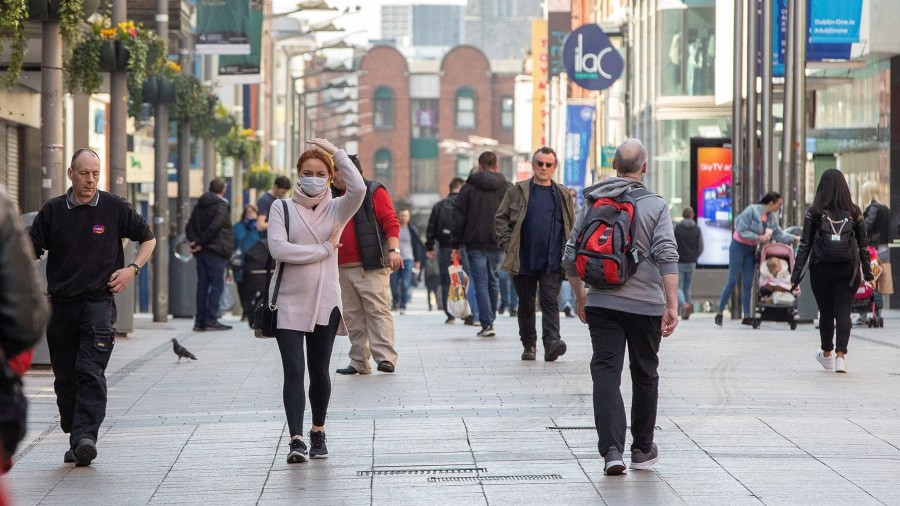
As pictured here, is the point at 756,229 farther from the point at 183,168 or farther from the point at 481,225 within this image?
the point at 183,168

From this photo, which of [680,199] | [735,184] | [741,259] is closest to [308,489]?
[741,259]

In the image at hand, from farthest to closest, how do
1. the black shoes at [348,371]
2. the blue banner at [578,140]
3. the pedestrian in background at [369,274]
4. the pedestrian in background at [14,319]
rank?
the blue banner at [578,140] → the black shoes at [348,371] → the pedestrian in background at [369,274] → the pedestrian in background at [14,319]

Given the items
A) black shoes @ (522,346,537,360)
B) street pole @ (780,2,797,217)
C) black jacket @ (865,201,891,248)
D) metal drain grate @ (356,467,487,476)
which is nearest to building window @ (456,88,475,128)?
street pole @ (780,2,797,217)

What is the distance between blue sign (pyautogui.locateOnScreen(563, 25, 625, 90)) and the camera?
3428cm

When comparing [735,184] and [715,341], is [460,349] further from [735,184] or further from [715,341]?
[735,184]

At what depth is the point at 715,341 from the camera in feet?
57.3

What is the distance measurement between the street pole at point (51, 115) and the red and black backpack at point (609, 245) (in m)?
7.99

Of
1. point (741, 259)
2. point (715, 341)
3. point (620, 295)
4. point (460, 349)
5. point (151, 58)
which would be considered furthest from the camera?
point (741, 259)

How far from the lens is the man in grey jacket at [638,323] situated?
8.07 metres

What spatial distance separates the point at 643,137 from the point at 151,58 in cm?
2380

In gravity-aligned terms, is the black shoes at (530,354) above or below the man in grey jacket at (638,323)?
below

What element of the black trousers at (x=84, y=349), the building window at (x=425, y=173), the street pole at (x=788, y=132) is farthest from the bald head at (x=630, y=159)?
the building window at (x=425, y=173)

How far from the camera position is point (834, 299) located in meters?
13.3

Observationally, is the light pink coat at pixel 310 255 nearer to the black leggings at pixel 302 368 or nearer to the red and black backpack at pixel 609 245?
the black leggings at pixel 302 368
